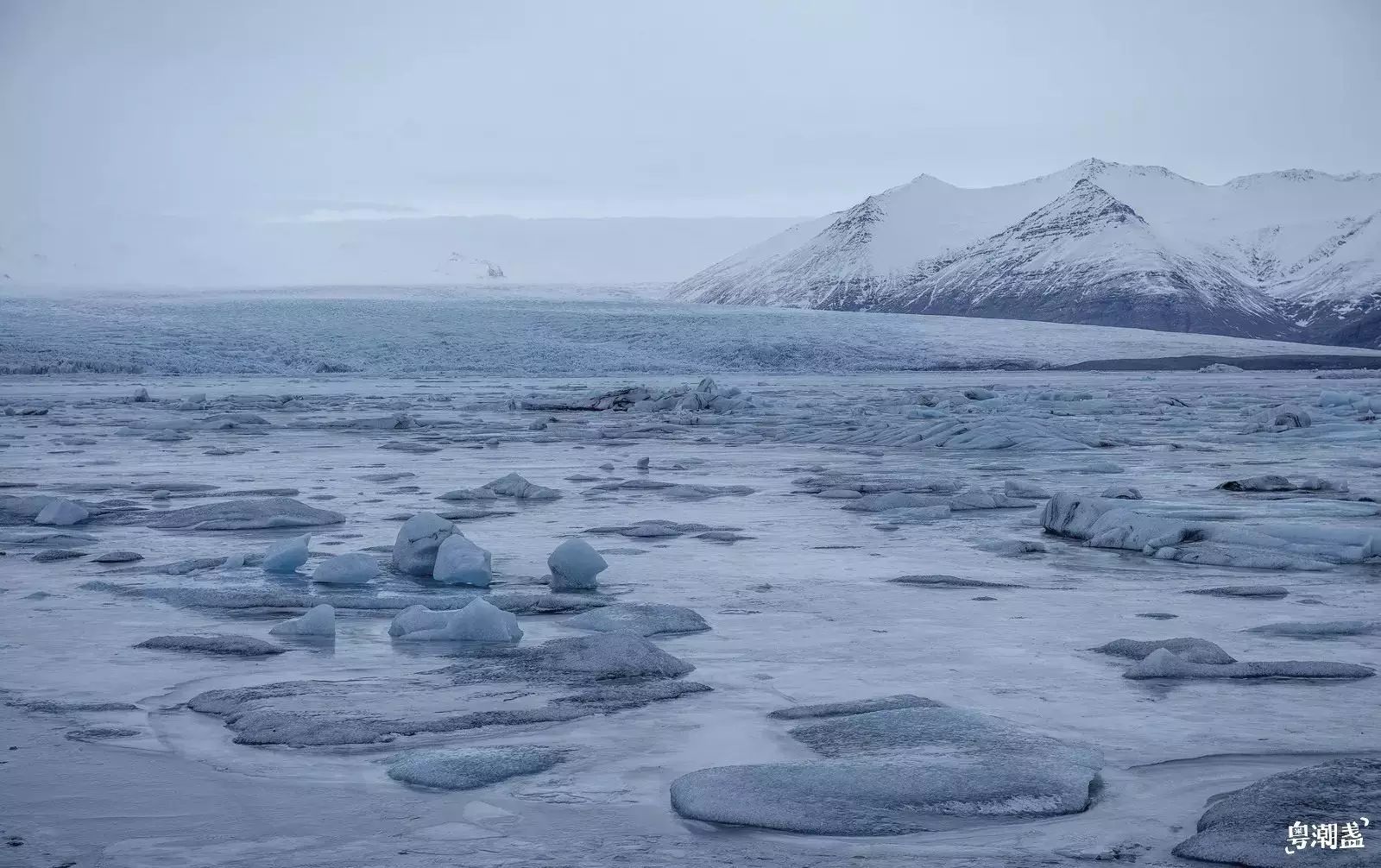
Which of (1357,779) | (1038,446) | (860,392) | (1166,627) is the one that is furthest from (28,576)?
(860,392)

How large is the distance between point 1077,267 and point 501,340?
133 meters

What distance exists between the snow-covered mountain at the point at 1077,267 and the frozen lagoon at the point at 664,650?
143m

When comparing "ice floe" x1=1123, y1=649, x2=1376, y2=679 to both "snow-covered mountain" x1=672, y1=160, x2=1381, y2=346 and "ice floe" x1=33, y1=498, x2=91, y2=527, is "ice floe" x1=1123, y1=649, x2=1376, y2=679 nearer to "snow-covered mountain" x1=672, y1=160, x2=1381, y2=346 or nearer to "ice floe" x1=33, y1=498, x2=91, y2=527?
"ice floe" x1=33, y1=498, x2=91, y2=527

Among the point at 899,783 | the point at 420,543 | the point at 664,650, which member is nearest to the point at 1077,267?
the point at 420,543

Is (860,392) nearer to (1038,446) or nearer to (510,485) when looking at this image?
(1038,446)

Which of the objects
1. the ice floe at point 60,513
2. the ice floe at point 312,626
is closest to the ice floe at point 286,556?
the ice floe at point 312,626

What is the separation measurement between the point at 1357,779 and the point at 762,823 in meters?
1.28

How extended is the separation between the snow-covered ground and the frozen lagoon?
24993mm

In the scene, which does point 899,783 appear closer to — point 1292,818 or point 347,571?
point 1292,818

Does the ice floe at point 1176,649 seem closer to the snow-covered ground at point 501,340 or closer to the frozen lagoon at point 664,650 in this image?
the frozen lagoon at point 664,650

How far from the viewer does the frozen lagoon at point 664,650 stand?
269 cm

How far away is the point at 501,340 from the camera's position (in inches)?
1581

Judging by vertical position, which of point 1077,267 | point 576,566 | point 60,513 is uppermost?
point 1077,267

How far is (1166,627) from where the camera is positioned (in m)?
4.70
